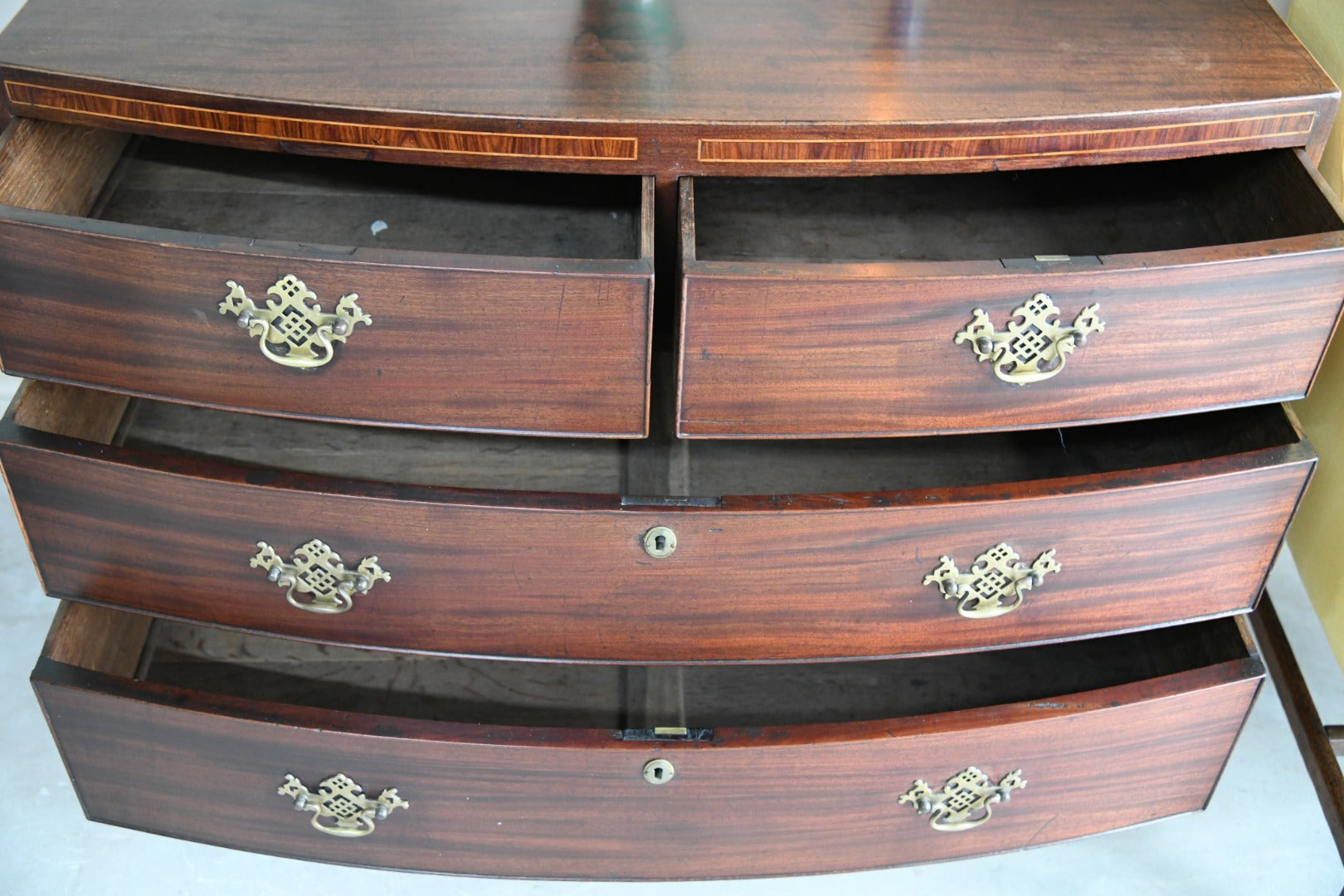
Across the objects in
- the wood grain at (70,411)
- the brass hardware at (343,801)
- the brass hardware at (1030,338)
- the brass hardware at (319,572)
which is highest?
the wood grain at (70,411)

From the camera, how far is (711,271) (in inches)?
28.7

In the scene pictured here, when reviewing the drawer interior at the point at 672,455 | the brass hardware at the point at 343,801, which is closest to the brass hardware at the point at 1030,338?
the drawer interior at the point at 672,455

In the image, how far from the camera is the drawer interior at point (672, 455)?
1.00m

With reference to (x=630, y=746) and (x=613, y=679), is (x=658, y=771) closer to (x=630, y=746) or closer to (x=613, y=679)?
(x=630, y=746)

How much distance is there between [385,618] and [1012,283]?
1.58 feet

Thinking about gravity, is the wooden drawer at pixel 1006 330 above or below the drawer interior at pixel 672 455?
below

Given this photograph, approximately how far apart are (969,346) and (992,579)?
192 millimetres

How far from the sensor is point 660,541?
840 millimetres

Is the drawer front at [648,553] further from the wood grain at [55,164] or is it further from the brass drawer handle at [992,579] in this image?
the wood grain at [55,164]

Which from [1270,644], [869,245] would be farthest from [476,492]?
[1270,644]

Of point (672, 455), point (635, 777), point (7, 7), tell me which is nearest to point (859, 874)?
point (635, 777)

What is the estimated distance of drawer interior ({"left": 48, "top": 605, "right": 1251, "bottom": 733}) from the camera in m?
1.05

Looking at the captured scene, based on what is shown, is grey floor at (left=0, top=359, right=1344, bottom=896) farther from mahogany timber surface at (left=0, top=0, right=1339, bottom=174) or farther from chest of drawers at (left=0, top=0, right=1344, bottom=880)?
mahogany timber surface at (left=0, top=0, right=1339, bottom=174)

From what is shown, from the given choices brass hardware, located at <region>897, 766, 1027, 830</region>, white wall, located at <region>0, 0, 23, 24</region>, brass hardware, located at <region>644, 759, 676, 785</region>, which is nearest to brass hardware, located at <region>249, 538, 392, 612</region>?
brass hardware, located at <region>644, 759, 676, 785</region>
